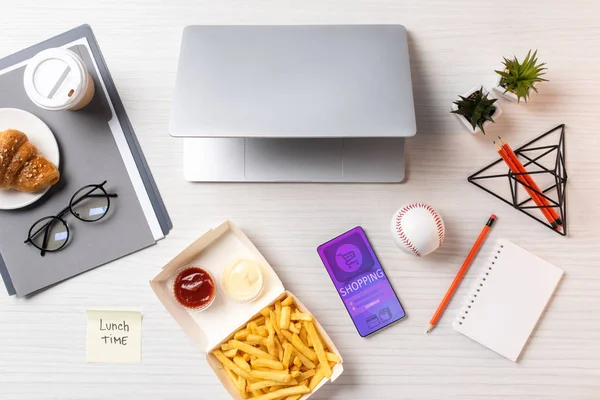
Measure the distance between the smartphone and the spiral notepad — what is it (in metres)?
0.13

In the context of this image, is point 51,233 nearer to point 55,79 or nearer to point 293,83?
point 55,79

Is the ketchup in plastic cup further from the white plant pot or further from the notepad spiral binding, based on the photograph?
→ the white plant pot

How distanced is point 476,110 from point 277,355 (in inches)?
19.6

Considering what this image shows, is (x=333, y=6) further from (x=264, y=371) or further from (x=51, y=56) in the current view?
(x=264, y=371)

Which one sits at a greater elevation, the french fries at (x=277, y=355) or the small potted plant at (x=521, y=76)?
the small potted plant at (x=521, y=76)

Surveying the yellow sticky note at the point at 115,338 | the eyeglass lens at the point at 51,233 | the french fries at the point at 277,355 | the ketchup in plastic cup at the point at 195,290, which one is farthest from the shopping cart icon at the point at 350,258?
the eyeglass lens at the point at 51,233

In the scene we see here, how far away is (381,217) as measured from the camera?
768 millimetres

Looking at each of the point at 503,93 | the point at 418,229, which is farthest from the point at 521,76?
the point at 418,229

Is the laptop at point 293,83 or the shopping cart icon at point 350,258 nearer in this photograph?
the laptop at point 293,83

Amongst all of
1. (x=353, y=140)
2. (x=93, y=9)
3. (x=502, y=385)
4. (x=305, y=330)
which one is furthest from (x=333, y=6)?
(x=502, y=385)

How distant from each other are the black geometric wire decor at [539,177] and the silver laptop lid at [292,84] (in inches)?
8.8

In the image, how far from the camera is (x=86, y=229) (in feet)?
2.53

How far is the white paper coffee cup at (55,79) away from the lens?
0.72 metres

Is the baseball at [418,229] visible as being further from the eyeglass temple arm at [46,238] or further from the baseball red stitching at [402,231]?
the eyeglass temple arm at [46,238]
